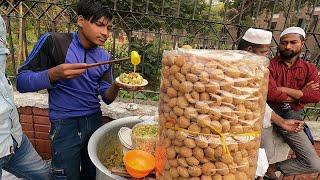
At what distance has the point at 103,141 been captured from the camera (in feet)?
7.11

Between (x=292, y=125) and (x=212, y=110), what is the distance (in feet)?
6.29

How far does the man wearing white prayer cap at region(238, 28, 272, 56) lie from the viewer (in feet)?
9.25

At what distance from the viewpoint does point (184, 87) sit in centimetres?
133

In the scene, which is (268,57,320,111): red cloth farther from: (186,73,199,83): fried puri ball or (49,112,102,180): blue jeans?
(186,73,199,83): fried puri ball

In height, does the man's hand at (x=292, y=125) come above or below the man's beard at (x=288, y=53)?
below

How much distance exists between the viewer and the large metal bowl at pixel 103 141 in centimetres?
176

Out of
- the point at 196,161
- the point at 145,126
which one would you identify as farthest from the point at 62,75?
the point at 196,161

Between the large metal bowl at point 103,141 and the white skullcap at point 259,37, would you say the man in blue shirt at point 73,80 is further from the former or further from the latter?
the white skullcap at point 259,37

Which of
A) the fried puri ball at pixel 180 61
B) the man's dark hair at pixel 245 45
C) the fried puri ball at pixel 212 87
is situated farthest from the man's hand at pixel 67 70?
the man's dark hair at pixel 245 45

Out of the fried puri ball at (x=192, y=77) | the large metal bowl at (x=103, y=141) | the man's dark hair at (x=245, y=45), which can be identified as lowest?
the large metal bowl at (x=103, y=141)

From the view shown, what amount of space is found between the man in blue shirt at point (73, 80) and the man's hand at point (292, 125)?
1.64 metres

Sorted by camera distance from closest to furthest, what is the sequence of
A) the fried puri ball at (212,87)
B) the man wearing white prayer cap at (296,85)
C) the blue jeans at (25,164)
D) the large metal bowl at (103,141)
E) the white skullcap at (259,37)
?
the fried puri ball at (212,87) < the large metal bowl at (103,141) < the blue jeans at (25,164) < the white skullcap at (259,37) < the man wearing white prayer cap at (296,85)

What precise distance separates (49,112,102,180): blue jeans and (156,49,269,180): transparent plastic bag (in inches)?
40.2

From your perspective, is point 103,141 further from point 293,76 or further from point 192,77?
point 293,76
